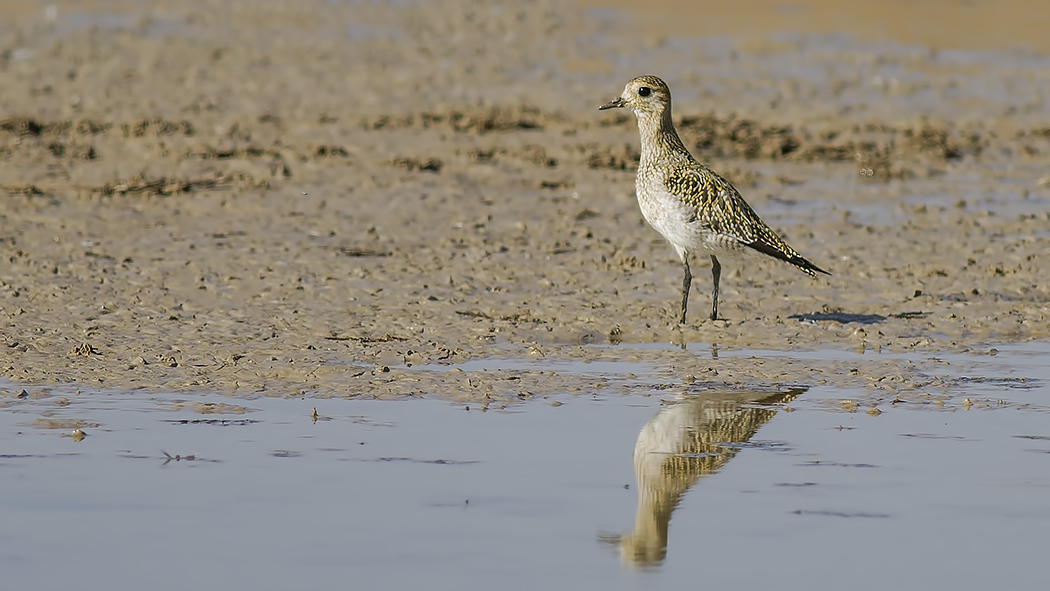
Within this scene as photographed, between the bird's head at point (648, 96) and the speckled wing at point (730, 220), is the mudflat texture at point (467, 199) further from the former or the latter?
the bird's head at point (648, 96)

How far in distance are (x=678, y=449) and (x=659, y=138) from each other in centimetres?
382

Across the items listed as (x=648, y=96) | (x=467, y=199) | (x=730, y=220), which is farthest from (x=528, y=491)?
(x=467, y=199)

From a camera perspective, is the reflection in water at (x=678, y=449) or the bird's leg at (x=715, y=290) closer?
the reflection in water at (x=678, y=449)

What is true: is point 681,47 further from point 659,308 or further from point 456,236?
point 659,308

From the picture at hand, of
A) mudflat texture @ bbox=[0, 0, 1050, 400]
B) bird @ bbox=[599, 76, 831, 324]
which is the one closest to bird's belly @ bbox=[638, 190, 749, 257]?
bird @ bbox=[599, 76, 831, 324]

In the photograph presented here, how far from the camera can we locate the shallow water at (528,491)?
5.48 m

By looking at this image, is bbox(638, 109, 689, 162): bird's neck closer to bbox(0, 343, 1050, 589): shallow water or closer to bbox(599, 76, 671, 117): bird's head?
bbox(599, 76, 671, 117): bird's head

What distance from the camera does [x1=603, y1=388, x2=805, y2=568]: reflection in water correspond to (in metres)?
5.73

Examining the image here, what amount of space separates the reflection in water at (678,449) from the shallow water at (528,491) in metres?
0.01

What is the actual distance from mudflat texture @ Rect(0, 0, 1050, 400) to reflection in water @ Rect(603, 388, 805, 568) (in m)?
0.56

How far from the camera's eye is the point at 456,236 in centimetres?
1244

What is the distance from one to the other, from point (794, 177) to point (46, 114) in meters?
7.36

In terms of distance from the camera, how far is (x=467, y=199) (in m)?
13.7

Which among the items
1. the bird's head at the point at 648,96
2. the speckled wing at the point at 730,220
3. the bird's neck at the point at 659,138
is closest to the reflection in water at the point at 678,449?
the speckled wing at the point at 730,220
